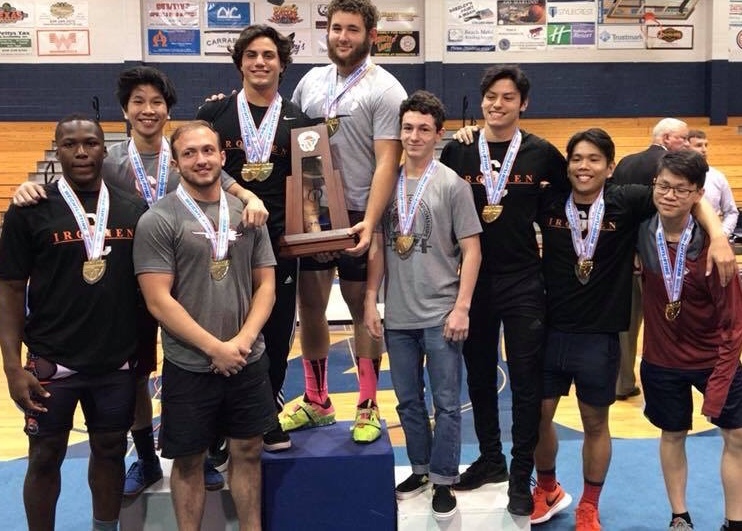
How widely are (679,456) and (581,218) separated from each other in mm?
1102

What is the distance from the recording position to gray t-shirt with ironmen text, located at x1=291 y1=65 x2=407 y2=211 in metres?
3.02

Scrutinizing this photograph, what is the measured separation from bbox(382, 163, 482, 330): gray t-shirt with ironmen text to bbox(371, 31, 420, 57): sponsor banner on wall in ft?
32.6

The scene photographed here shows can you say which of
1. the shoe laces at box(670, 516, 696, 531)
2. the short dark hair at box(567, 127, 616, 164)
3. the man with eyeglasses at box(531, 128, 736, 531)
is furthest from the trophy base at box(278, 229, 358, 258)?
the shoe laces at box(670, 516, 696, 531)

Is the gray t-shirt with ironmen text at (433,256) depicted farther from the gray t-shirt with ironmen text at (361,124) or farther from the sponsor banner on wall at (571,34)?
the sponsor banner on wall at (571,34)

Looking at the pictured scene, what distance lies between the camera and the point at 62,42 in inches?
476

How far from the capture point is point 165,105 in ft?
9.72

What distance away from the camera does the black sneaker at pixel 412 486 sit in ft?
10.1

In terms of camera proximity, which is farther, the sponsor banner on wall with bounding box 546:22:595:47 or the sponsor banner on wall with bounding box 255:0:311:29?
the sponsor banner on wall with bounding box 546:22:595:47

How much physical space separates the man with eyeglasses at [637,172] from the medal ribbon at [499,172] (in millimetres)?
1958

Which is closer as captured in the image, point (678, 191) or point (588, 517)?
point (678, 191)

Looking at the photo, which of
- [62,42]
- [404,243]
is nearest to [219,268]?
[404,243]

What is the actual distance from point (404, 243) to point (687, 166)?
1158 millimetres

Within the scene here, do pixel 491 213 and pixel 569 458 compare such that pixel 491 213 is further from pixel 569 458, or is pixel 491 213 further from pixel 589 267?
pixel 569 458

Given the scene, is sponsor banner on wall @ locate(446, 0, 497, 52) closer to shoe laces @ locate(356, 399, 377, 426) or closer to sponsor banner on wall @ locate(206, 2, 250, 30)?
sponsor banner on wall @ locate(206, 2, 250, 30)
